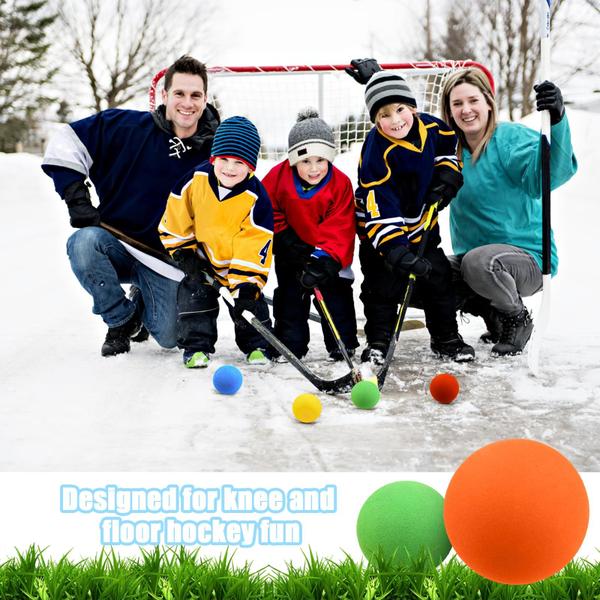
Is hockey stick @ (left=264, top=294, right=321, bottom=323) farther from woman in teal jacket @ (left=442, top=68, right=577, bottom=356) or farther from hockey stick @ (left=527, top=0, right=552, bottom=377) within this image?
hockey stick @ (left=527, top=0, right=552, bottom=377)

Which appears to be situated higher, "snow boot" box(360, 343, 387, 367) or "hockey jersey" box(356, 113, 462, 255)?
"hockey jersey" box(356, 113, 462, 255)

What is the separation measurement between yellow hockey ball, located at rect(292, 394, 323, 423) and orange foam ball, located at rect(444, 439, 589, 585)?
100 cm

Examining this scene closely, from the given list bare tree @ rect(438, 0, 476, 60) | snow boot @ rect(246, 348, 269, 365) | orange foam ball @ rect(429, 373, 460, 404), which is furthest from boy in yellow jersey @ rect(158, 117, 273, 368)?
bare tree @ rect(438, 0, 476, 60)

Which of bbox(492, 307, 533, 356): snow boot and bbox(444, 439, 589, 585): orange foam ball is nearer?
bbox(444, 439, 589, 585): orange foam ball

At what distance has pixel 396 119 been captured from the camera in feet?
11.2

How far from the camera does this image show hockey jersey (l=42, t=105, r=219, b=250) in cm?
363

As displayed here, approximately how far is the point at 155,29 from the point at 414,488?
18.7 m

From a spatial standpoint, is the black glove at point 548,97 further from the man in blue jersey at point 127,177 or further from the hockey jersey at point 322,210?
the man in blue jersey at point 127,177

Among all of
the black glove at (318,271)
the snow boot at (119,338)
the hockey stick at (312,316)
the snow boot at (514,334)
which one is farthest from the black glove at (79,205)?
the snow boot at (514,334)

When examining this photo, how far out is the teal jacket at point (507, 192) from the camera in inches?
141

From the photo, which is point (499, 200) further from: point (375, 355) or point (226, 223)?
point (226, 223)

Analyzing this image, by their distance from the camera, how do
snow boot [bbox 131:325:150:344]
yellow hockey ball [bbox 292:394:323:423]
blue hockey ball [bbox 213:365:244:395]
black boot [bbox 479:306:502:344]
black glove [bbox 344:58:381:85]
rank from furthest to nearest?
snow boot [bbox 131:325:150:344]
black boot [bbox 479:306:502:344]
black glove [bbox 344:58:381:85]
blue hockey ball [bbox 213:365:244:395]
yellow hockey ball [bbox 292:394:323:423]

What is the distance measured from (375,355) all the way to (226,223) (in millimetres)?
898

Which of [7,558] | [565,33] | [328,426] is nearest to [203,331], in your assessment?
[328,426]
